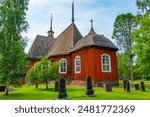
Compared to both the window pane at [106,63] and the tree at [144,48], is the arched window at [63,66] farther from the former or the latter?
the tree at [144,48]

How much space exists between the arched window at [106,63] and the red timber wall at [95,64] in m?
0.38

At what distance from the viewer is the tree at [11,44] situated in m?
15.1

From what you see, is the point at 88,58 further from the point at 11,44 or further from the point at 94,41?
the point at 11,44

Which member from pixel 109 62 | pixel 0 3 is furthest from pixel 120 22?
pixel 0 3

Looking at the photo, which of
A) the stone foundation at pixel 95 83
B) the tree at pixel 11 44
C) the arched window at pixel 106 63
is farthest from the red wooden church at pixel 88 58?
the tree at pixel 11 44

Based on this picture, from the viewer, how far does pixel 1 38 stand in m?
15.6

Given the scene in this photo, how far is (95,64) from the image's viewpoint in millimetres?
21328

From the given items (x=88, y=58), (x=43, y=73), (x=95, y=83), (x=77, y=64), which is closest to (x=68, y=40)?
(x=77, y=64)

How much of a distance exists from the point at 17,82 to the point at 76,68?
31.1 feet

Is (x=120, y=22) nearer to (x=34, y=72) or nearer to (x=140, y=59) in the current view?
(x=140, y=59)

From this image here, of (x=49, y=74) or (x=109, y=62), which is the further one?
A: (x=109, y=62)

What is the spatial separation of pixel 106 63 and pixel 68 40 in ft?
25.9

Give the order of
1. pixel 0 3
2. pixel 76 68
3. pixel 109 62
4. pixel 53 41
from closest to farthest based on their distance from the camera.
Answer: pixel 0 3 < pixel 109 62 < pixel 76 68 < pixel 53 41

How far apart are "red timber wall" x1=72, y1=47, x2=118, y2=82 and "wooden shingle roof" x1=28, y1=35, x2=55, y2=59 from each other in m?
9.18
